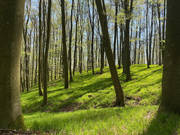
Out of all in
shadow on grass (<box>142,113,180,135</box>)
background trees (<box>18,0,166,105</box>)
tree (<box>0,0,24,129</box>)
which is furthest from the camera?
background trees (<box>18,0,166,105</box>)

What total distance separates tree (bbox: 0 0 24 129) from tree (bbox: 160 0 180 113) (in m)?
3.80

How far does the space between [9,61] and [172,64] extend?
3998mm

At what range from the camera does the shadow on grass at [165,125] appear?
297cm

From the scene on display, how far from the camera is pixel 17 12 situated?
3277 millimetres

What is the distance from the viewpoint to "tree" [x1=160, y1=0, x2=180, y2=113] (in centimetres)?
389

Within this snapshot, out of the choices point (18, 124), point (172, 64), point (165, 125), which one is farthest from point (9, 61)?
point (172, 64)

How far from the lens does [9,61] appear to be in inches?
124

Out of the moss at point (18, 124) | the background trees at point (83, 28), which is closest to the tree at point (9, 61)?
the moss at point (18, 124)

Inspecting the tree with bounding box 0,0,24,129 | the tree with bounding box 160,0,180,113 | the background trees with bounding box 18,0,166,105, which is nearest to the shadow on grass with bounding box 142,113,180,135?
the tree with bounding box 160,0,180,113

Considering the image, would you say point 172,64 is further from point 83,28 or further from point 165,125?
point 83,28

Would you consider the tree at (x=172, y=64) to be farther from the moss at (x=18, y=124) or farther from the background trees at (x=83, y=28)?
the background trees at (x=83, y=28)

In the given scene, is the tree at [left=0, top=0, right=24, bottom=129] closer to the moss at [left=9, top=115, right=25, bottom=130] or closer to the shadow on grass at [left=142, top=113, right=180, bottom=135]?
the moss at [left=9, top=115, right=25, bottom=130]

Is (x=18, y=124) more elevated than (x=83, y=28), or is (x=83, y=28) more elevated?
(x=83, y=28)

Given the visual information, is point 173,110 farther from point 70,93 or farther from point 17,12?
point 70,93
